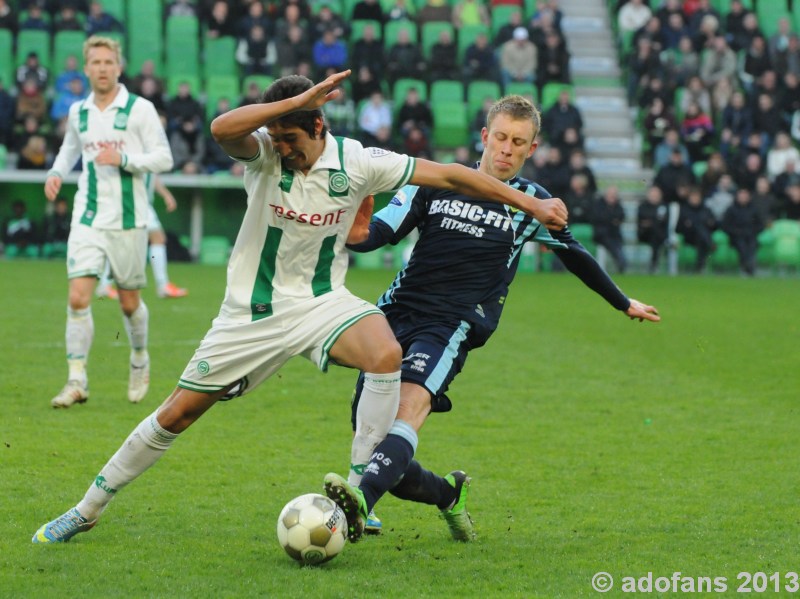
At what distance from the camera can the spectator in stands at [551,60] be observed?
25.9 meters

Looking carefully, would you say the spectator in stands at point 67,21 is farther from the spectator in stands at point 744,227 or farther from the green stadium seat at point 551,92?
the spectator in stands at point 744,227

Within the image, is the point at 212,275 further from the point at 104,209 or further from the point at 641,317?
the point at 641,317

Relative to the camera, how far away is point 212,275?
A: 20.3m

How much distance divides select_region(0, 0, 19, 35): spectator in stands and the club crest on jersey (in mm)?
21344

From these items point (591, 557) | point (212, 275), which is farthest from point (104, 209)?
point (212, 275)

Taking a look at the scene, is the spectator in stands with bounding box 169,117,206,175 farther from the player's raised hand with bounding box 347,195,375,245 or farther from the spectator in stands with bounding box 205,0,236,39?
the player's raised hand with bounding box 347,195,375,245

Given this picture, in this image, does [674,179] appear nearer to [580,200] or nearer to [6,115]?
[580,200]

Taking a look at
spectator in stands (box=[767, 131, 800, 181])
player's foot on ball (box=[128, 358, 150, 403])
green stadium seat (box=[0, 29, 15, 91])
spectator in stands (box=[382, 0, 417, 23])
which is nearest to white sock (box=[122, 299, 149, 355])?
player's foot on ball (box=[128, 358, 150, 403])

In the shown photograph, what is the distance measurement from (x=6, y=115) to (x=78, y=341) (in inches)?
596

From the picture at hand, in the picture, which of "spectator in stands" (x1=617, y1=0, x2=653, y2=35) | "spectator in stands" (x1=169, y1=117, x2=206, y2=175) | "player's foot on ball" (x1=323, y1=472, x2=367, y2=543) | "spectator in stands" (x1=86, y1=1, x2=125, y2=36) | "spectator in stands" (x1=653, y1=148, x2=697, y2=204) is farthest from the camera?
"spectator in stands" (x1=617, y1=0, x2=653, y2=35)

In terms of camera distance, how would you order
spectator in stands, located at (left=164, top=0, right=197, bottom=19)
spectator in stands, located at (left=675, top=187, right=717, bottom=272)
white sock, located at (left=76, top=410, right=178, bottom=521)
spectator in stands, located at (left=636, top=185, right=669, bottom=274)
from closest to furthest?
white sock, located at (left=76, top=410, right=178, bottom=521) → spectator in stands, located at (left=636, top=185, right=669, bottom=274) → spectator in stands, located at (left=675, top=187, right=717, bottom=272) → spectator in stands, located at (left=164, top=0, right=197, bottom=19)

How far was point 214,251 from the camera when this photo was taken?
77.1ft

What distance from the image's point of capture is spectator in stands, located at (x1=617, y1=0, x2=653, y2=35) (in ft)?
91.0

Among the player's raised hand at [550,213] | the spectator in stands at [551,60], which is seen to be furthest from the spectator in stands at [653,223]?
the player's raised hand at [550,213]
